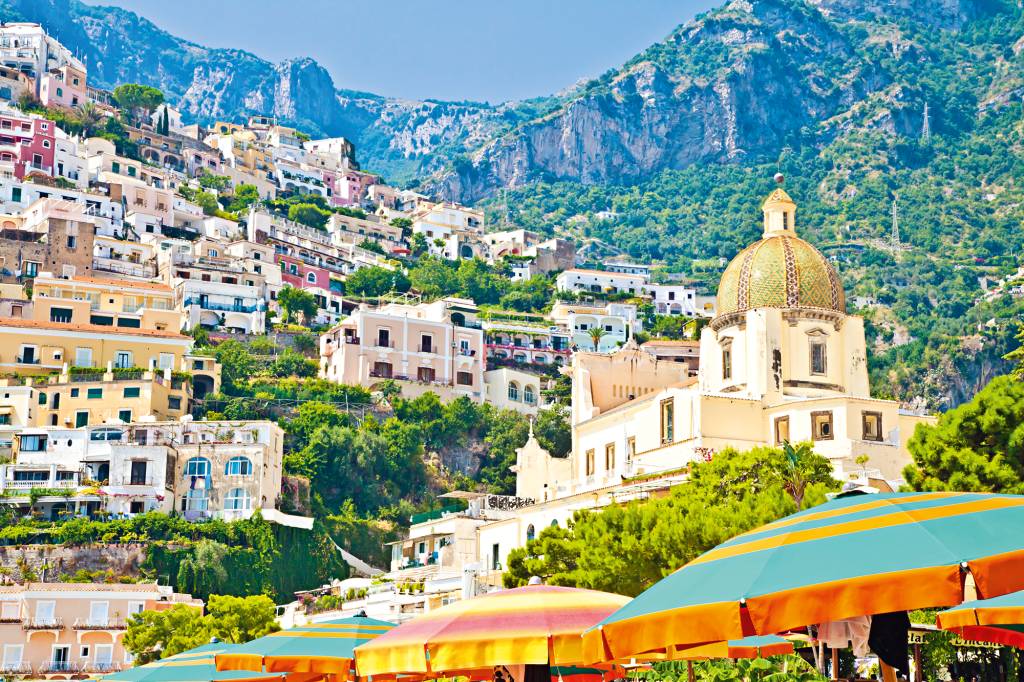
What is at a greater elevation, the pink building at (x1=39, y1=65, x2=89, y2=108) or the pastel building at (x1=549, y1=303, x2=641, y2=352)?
the pink building at (x1=39, y1=65, x2=89, y2=108)

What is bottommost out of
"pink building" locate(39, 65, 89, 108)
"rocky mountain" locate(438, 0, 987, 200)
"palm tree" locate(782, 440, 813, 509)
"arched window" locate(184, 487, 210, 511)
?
"palm tree" locate(782, 440, 813, 509)

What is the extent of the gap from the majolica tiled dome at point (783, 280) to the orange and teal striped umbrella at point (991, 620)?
30.3 metres

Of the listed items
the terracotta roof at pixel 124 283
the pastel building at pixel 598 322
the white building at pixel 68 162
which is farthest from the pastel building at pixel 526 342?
the white building at pixel 68 162

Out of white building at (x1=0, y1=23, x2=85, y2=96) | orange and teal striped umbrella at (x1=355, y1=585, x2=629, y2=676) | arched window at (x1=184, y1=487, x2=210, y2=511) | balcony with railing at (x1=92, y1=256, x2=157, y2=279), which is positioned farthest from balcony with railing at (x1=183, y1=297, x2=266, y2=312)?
orange and teal striped umbrella at (x1=355, y1=585, x2=629, y2=676)

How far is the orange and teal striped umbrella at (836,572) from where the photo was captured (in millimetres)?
8188

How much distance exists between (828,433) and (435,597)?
13419 mm

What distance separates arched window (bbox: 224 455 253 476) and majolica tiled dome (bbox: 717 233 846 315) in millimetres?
24767

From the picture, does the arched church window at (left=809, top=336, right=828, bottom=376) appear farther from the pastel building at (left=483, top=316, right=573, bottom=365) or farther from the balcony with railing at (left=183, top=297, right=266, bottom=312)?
the balcony with railing at (left=183, top=297, right=266, bottom=312)

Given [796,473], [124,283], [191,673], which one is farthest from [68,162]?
[191,673]

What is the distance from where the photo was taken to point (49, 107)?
375 ft

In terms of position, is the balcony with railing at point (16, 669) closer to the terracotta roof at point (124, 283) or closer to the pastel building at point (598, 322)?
the terracotta roof at point (124, 283)

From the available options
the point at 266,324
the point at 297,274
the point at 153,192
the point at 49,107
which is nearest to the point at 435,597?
the point at 266,324

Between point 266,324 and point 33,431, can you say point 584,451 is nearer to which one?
point 33,431

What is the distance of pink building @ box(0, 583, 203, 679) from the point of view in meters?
48.6
